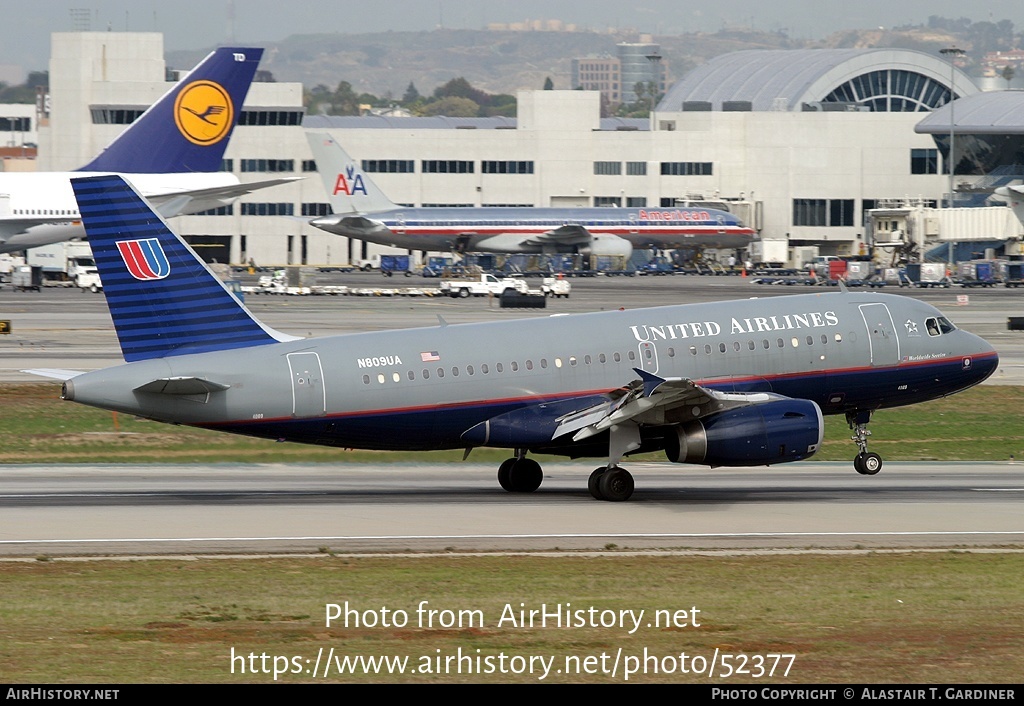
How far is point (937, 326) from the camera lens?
39.3m

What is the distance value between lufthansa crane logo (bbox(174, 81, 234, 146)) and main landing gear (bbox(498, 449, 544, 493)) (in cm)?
5938

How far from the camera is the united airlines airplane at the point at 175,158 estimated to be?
90250mm

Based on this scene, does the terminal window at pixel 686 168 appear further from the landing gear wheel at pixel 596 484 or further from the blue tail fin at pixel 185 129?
the landing gear wheel at pixel 596 484

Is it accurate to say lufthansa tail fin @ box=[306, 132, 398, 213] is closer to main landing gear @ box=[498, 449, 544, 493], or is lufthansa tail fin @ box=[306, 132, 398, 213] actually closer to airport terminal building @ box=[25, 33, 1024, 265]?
airport terminal building @ box=[25, 33, 1024, 265]

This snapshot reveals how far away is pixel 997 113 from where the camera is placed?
159m

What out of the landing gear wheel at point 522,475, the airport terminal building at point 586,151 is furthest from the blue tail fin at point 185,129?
the airport terminal building at point 586,151

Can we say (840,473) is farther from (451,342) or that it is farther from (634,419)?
(451,342)

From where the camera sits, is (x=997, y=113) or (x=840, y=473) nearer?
(x=840, y=473)

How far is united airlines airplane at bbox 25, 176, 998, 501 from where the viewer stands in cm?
3284

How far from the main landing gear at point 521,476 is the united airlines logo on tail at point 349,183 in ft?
358

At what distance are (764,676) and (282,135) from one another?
154208 millimetres

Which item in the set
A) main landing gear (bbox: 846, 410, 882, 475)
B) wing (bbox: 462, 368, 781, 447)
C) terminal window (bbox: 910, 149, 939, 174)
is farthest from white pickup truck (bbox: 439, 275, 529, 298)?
wing (bbox: 462, 368, 781, 447)

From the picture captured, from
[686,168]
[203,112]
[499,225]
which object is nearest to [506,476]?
[203,112]

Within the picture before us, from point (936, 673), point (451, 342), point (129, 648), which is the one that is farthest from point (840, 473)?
point (129, 648)
